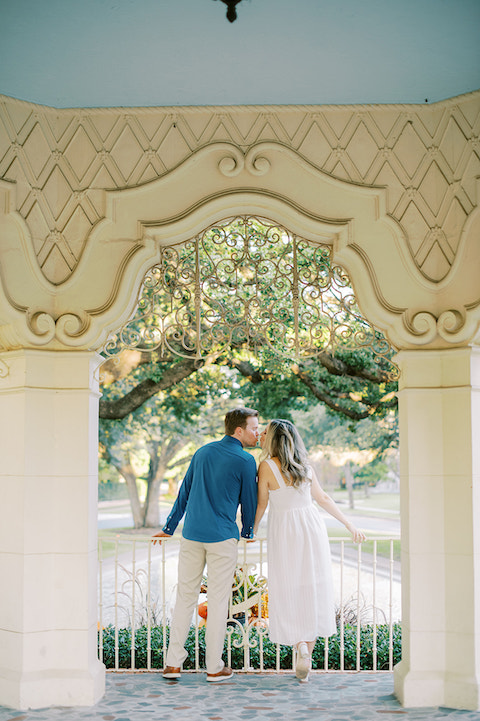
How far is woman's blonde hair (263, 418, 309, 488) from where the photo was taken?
3736 millimetres

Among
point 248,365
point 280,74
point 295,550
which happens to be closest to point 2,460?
point 295,550

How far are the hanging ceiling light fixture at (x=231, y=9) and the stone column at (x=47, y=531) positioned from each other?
70.9 inches

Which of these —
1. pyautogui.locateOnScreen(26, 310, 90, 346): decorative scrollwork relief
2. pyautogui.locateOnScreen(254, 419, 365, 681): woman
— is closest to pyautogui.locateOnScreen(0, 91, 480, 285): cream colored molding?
pyautogui.locateOnScreen(26, 310, 90, 346): decorative scrollwork relief

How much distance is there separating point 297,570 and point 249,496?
1.60 ft

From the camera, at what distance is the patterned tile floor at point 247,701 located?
325cm

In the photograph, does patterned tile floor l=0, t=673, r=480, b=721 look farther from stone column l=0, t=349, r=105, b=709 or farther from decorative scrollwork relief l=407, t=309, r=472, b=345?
decorative scrollwork relief l=407, t=309, r=472, b=345

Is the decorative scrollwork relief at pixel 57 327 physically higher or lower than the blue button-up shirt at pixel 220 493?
higher

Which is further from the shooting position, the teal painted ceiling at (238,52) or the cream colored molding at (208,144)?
the cream colored molding at (208,144)

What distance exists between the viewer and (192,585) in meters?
3.84

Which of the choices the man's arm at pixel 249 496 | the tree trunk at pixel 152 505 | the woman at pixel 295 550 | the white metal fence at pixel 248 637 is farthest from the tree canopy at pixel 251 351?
the tree trunk at pixel 152 505

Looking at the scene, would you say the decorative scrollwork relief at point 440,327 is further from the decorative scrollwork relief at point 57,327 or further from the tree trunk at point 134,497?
the tree trunk at point 134,497

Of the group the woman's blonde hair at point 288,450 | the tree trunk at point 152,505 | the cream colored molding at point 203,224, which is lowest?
the tree trunk at point 152,505

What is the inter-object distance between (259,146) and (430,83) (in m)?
0.93

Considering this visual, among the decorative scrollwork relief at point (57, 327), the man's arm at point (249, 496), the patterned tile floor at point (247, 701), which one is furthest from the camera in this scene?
the man's arm at point (249, 496)
